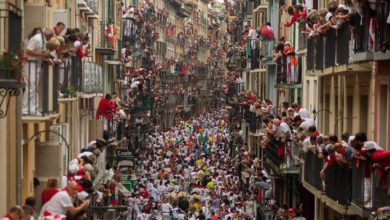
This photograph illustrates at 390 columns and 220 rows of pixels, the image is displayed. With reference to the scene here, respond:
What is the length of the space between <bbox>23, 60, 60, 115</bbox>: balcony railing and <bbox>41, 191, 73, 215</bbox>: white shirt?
1.98 meters

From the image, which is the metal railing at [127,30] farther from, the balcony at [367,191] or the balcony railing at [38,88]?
the balcony railing at [38,88]

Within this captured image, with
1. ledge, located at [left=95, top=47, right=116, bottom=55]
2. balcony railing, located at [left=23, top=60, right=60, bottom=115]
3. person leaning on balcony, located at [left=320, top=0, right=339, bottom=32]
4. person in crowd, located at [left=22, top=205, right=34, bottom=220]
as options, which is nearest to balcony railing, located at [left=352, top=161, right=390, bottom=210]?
person leaning on balcony, located at [left=320, top=0, right=339, bottom=32]

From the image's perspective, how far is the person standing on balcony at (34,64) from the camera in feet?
72.9

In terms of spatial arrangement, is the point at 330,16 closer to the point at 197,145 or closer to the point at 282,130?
the point at 282,130

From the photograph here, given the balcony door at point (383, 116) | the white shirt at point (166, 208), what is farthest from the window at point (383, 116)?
the white shirt at point (166, 208)

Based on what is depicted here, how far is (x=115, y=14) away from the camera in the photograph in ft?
206

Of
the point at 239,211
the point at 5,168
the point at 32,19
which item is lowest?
the point at 239,211

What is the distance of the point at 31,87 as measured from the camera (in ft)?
74.0

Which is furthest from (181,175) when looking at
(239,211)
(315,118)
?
(315,118)

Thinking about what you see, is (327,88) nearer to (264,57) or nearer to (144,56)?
(264,57)

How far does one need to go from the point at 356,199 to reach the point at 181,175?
4386 centimetres

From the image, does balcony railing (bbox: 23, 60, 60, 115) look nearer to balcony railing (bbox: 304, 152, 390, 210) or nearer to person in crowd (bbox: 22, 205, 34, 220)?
person in crowd (bbox: 22, 205, 34, 220)

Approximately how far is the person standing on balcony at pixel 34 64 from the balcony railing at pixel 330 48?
22.6 feet

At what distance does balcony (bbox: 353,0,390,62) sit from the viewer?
22297 mm
